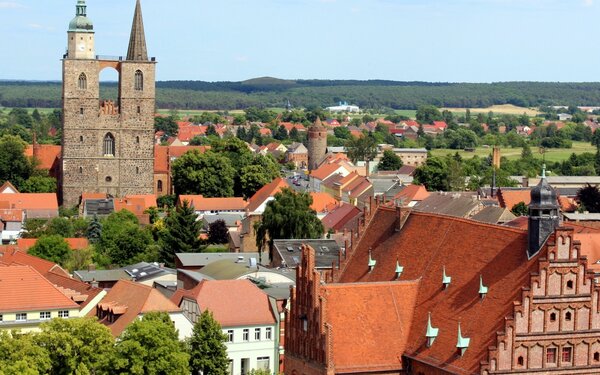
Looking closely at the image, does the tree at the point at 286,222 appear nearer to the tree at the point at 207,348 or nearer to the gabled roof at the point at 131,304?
the gabled roof at the point at 131,304

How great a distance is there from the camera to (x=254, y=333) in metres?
62.8

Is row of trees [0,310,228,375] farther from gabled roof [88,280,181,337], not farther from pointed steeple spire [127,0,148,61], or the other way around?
pointed steeple spire [127,0,148,61]

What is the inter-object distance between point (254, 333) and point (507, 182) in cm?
10034

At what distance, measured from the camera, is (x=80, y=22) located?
13375 centimetres

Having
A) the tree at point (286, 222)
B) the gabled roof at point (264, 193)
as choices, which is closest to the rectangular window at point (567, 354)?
the tree at point (286, 222)

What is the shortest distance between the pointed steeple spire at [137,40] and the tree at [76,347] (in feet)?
268

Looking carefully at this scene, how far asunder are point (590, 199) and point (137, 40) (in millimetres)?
46881

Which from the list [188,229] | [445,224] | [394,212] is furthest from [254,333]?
[188,229]

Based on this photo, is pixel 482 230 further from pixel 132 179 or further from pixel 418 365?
pixel 132 179

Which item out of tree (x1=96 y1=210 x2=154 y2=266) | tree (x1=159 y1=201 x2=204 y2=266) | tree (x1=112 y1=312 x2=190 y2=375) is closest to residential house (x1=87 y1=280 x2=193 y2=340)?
tree (x1=112 y1=312 x2=190 y2=375)

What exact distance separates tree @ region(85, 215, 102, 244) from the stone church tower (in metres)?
22.7

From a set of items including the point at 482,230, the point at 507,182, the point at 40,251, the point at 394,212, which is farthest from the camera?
the point at 507,182

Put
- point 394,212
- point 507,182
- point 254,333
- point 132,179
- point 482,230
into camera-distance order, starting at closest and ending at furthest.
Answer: point 482,230
point 394,212
point 254,333
point 132,179
point 507,182

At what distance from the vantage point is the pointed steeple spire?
133875 mm
